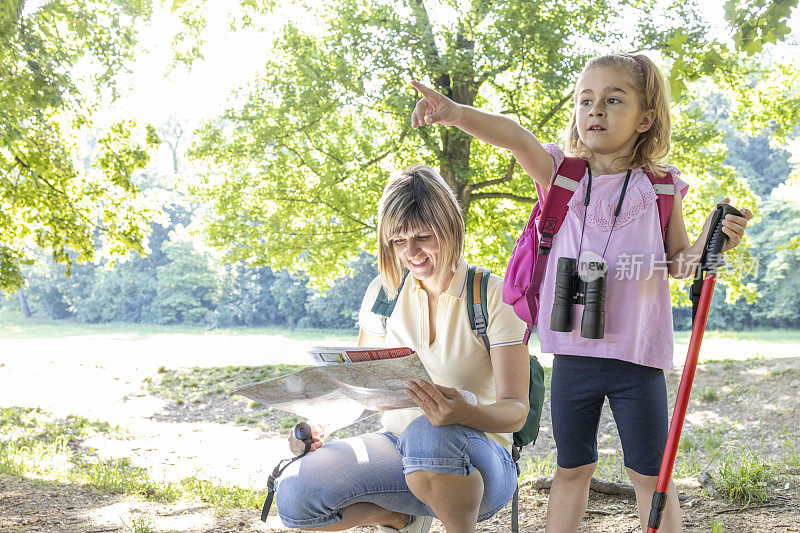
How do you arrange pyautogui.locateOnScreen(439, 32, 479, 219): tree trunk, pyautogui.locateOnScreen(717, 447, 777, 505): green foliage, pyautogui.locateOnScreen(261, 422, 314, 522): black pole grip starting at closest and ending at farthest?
pyautogui.locateOnScreen(261, 422, 314, 522): black pole grip, pyautogui.locateOnScreen(717, 447, 777, 505): green foliage, pyautogui.locateOnScreen(439, 32, 479, 219): tree trunk

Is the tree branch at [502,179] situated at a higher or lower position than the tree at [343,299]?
higher

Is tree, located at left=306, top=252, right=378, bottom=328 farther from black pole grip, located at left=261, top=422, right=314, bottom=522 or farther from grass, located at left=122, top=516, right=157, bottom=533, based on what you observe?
black pole grip, located at left=261, top=422, right=314, bottom=522

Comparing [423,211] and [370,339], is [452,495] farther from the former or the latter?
[423,211]

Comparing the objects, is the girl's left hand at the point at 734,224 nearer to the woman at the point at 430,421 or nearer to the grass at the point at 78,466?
the woman at the point at 430,421

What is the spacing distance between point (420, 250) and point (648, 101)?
0.86 meters

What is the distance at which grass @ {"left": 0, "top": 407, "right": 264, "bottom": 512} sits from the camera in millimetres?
4641

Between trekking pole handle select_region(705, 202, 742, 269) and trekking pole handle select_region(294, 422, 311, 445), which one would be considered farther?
trekking pole handle select_region(294, 422, 311, 445)

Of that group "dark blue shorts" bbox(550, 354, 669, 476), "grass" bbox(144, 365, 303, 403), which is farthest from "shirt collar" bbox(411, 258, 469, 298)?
"grass" bbox(144, 365, 303, 403)

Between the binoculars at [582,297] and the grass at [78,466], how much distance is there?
2.34 metres

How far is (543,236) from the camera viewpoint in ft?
7.50

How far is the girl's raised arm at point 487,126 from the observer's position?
2070 millimetres

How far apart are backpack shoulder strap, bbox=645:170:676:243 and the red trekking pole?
0.87 feet

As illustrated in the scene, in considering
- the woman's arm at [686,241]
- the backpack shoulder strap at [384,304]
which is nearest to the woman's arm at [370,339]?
the backpack shoulder strap at [384,304]

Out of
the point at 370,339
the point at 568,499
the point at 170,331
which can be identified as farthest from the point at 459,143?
the point at 170,331
